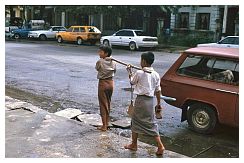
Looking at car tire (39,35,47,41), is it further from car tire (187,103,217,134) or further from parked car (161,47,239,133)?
car tire (187,103,217,134)

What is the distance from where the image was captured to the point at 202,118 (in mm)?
6387

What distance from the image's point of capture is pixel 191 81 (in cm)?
639

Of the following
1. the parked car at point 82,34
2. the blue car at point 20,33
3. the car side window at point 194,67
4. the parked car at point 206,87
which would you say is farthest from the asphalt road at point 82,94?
the blue car at point 20,33

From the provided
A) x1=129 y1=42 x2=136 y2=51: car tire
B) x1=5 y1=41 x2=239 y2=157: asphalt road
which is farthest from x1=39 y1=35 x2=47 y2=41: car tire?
x1=5 y1=41 x2=239 y2=157: asphalt road

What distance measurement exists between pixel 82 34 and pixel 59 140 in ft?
70.7

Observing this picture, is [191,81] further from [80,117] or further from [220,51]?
[80,117]

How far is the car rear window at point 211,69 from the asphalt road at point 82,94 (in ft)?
3.32

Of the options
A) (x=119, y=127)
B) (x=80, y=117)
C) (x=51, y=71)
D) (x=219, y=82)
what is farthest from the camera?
(x=51, y=71)

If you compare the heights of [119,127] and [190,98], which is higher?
[190,98]

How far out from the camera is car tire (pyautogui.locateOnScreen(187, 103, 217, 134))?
6215 millimetres

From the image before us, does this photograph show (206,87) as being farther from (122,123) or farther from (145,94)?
(122,123)

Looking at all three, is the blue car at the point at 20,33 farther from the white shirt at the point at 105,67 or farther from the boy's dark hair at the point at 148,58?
the boy's dark hair at the point at 148,58
